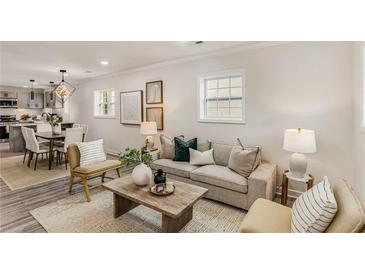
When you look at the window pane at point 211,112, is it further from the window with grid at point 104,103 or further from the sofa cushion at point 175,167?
the window with grid at point 104,103

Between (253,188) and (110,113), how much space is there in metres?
4.96

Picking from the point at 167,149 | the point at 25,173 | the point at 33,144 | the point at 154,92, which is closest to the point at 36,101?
the point at 33,144

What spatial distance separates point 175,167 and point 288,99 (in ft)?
6.84

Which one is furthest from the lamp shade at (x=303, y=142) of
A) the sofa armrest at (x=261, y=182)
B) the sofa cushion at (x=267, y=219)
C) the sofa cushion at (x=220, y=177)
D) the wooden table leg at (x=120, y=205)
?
the wooden table leg at (x=120, y=205)

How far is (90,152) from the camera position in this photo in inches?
122

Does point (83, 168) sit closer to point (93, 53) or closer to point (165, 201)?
point (165, 201)

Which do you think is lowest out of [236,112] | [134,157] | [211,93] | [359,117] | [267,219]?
[267,219]

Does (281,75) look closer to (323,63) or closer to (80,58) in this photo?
(323,63)

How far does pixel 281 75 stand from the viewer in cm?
284

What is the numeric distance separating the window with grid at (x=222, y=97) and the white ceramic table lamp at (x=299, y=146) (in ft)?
3.31

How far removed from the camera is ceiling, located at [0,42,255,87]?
10.3 feet

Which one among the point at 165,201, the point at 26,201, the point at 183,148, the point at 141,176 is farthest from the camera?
the point at 183,148

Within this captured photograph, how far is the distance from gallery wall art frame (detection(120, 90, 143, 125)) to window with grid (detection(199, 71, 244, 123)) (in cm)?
182
